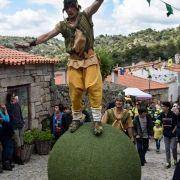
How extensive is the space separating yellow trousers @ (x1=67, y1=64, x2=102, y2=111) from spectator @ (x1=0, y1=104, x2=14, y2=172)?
527cm

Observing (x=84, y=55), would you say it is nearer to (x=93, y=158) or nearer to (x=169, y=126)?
(x=93, y=158)

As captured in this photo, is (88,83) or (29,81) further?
(29,81)

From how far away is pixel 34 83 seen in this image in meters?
15.8

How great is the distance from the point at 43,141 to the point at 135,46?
54.5 metres

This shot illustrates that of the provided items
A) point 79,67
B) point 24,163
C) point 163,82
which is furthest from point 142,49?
point 79,67

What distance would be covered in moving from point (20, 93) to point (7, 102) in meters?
2.61

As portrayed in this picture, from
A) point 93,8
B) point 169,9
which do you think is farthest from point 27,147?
point 93,8

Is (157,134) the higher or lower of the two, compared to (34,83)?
lower

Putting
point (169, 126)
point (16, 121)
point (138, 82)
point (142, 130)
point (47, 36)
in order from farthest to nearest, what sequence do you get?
point (138, 82) < point (16, 121) < point (142, 130) < point (169, 126) < point (47, 36)

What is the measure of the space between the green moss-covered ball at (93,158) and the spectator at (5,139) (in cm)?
562

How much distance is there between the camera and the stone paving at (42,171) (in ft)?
36.7

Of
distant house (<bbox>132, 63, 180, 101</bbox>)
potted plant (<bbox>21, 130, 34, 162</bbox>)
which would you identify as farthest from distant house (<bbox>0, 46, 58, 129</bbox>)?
distant house (<bbox>132, 63, 180, 101</bbox>)

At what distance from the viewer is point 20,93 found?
15.1 m

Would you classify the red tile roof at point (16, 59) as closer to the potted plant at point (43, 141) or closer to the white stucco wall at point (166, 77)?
the potted plant at point (43, 141)
